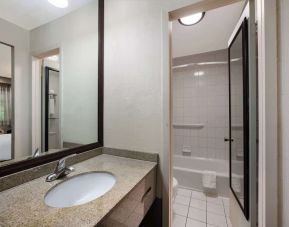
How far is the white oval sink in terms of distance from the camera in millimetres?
743

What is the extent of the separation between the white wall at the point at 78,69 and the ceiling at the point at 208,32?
42.1 inches

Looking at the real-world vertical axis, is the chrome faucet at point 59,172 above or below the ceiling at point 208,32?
below

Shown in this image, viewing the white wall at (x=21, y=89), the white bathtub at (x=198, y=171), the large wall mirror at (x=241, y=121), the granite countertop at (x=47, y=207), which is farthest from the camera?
the white bathtub at (x=198, y=171)

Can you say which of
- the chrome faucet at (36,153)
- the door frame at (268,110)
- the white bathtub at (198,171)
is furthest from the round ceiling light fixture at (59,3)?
the white bathtub at (198,171)

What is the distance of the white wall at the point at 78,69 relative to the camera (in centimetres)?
106

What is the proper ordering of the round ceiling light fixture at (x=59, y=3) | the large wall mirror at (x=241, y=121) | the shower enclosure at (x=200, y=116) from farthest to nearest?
1. the shower enclosure at (x=200, y=116)
2. the large wall mirror at (x=241, y=121)
3. the round ceiling light fixture at (x=59, y=3)

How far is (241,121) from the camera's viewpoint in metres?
1.18

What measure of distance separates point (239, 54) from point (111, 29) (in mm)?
1174

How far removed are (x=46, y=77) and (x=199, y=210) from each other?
7.35ft

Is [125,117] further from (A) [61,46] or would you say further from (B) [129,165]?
(A) [61,46]

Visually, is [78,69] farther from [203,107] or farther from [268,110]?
[203,107]

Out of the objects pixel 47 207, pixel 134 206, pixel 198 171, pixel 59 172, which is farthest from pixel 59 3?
pixel 198 171

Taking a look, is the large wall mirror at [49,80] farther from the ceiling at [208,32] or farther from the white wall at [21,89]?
the ceiling at [208,32]

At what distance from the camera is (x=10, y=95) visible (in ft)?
2.44
